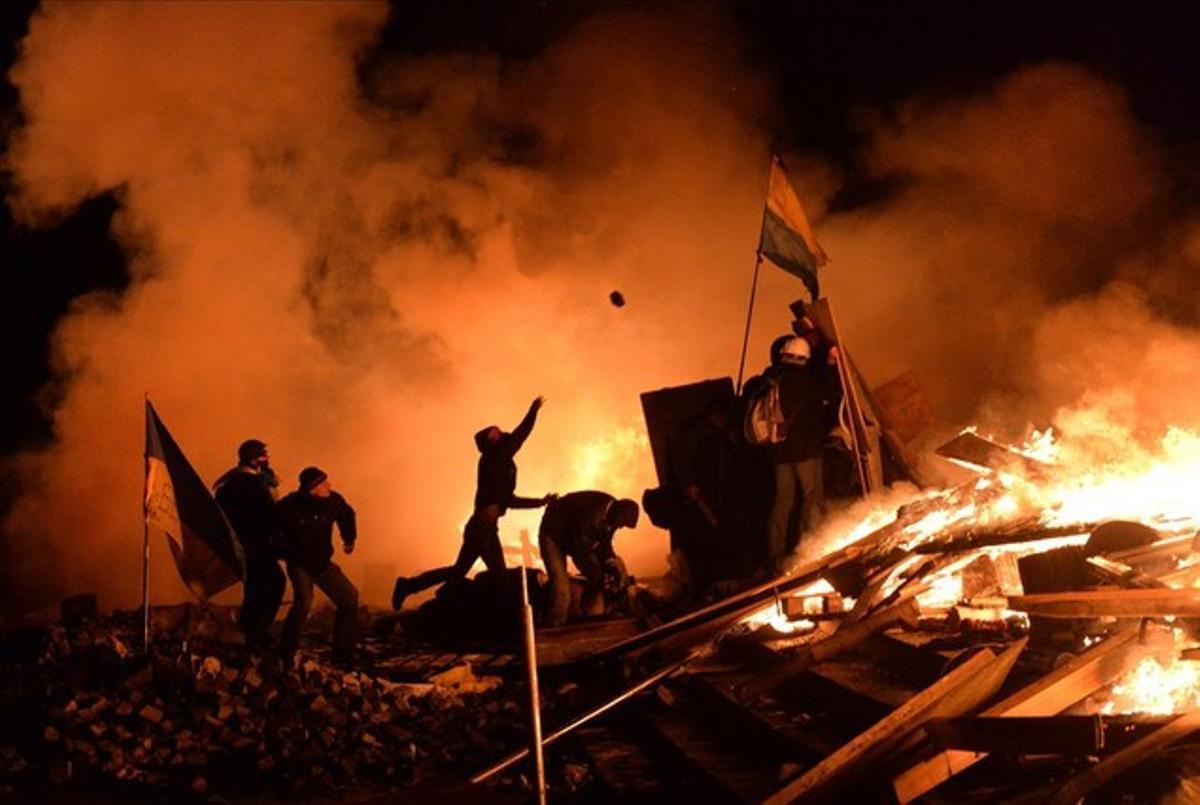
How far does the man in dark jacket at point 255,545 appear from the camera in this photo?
8945 millimetres

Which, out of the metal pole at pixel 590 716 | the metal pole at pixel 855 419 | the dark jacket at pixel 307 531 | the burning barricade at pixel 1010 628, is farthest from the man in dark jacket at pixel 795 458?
the dark jacket at pixel 307 531

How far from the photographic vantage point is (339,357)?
55.6 ft

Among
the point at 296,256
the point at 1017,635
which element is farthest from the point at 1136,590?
the point at 296,256

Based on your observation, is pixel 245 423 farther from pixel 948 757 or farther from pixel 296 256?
pixel 948 757

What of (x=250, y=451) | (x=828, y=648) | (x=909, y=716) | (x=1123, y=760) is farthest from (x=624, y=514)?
(x=1123, y=760)

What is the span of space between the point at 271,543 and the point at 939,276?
11.2 metres

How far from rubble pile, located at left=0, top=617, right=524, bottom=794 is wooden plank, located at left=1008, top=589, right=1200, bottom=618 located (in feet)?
12.1

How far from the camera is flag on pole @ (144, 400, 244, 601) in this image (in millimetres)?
8492

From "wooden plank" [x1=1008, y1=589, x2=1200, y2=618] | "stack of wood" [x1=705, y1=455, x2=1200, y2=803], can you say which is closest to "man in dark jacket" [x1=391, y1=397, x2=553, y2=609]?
"stack of wood" [x1=705, y1=455, x2=1200, y2=803]

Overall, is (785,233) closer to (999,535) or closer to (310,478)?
(999,535)

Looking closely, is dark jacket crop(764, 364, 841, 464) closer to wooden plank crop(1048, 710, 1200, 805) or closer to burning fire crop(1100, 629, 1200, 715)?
burning fire crop(1100, 629, 1200, 715)

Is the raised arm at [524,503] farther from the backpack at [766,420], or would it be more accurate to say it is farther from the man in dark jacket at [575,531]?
the backpack at [766,420]

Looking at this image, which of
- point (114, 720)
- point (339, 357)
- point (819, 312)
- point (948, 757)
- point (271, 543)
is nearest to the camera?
point (948, 757)

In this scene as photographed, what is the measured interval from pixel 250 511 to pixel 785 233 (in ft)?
18.7
